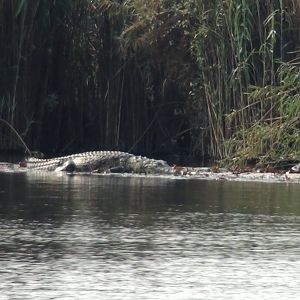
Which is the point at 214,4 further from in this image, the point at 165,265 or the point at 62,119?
the point at 165,265

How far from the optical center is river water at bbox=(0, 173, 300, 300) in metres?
11.4

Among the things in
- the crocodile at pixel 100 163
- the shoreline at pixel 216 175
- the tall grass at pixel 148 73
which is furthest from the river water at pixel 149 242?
the tall grass at pixel 148 73

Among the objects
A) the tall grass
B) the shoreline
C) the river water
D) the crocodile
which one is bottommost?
the river water

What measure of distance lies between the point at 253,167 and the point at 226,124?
2099 mm

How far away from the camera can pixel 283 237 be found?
14.8 m

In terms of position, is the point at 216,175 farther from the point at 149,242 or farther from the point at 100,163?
the point at 149,242

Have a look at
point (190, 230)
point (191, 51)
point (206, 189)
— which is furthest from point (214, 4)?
point (190, 230)

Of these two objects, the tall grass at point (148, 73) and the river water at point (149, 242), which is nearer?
the river water at point (149, 242)

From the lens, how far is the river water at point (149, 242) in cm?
1137

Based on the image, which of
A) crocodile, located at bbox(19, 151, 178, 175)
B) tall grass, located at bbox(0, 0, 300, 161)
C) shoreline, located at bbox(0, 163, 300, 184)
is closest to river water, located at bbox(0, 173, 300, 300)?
shoreline, located at bbox(0, 163, 300, 184)

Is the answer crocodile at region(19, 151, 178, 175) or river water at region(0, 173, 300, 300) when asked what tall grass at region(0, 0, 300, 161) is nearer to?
crocodile at region(19, 151, 178, 175)

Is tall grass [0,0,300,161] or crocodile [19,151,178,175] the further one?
tall grass [0,0,300,161]

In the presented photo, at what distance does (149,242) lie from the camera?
1418 centimetres

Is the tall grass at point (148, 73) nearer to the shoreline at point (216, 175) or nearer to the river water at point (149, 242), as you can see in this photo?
the shoreline at point (216, 175)
